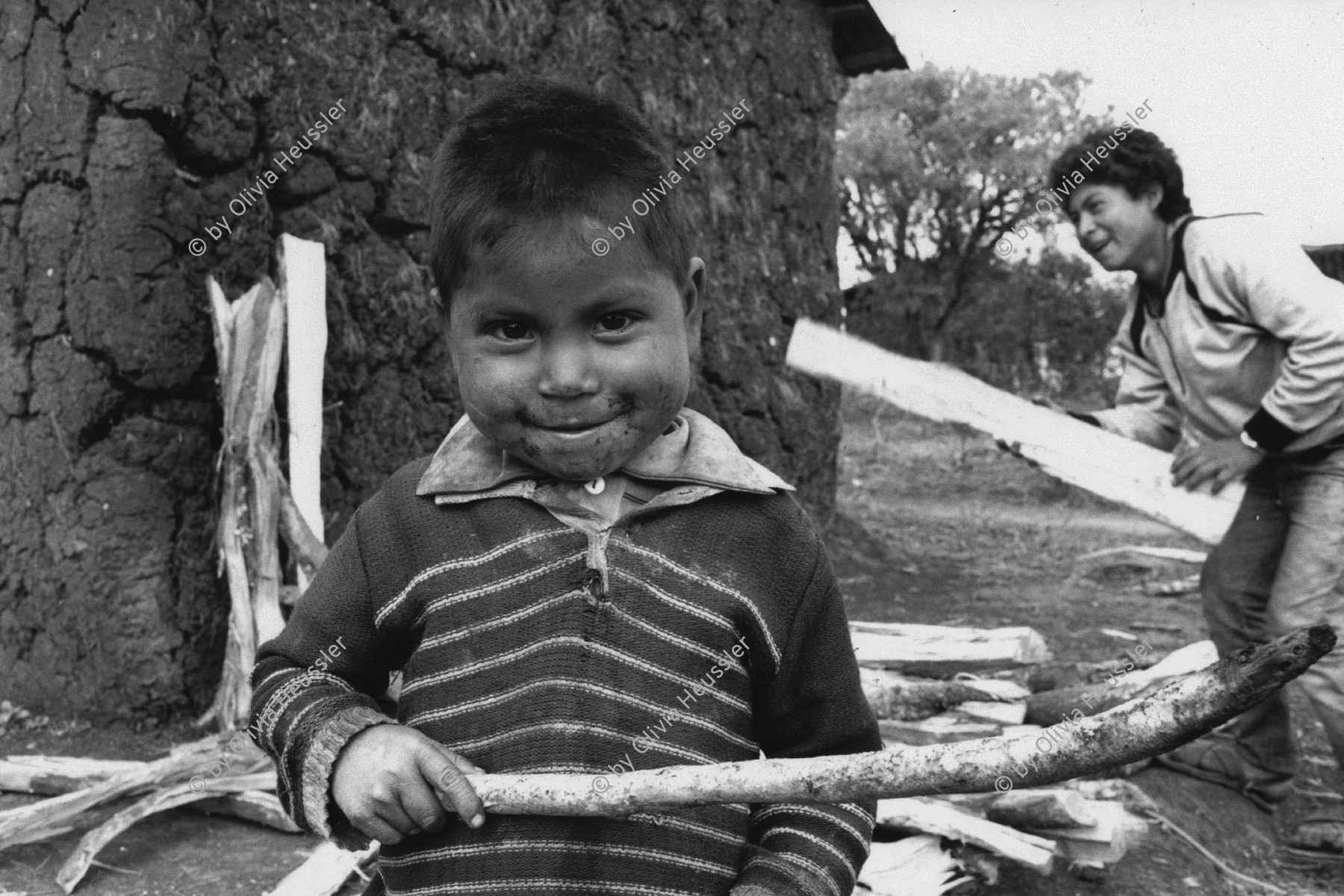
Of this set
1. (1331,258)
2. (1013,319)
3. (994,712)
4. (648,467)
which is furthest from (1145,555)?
(1013,319)

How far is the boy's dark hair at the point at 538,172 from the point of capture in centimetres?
147

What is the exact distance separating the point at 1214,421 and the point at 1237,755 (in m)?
1.23

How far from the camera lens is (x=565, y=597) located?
1574 millimetres

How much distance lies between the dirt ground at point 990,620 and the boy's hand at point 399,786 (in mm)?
1645

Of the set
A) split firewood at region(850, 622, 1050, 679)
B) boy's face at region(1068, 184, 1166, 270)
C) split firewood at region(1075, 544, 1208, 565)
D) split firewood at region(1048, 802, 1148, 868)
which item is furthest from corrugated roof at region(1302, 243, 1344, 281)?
split firewood at region(1075, 544, 1208, 565)

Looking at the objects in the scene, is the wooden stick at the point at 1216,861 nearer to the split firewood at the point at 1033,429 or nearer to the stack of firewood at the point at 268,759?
the stack of firewood at the point at 268,759

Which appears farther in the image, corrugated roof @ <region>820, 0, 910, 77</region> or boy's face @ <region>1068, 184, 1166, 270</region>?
corrugated roof @ <region>820, 0, 910, 77</region>

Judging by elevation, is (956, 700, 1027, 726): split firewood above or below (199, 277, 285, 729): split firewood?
below

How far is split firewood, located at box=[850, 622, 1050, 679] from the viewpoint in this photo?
443cm

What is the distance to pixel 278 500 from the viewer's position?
3.64 metres

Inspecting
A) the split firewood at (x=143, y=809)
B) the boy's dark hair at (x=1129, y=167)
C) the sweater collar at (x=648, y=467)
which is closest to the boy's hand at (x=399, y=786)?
the sweater collar at (x=648, y=467)

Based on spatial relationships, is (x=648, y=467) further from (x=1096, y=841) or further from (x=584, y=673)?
(x=1096, y=841)

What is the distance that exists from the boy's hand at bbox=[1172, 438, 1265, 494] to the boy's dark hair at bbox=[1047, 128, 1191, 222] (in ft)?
2.56

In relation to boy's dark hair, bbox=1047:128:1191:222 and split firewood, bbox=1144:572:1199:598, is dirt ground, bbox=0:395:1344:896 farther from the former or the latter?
boy's dark hair, bbox=1047:128:1191:222
